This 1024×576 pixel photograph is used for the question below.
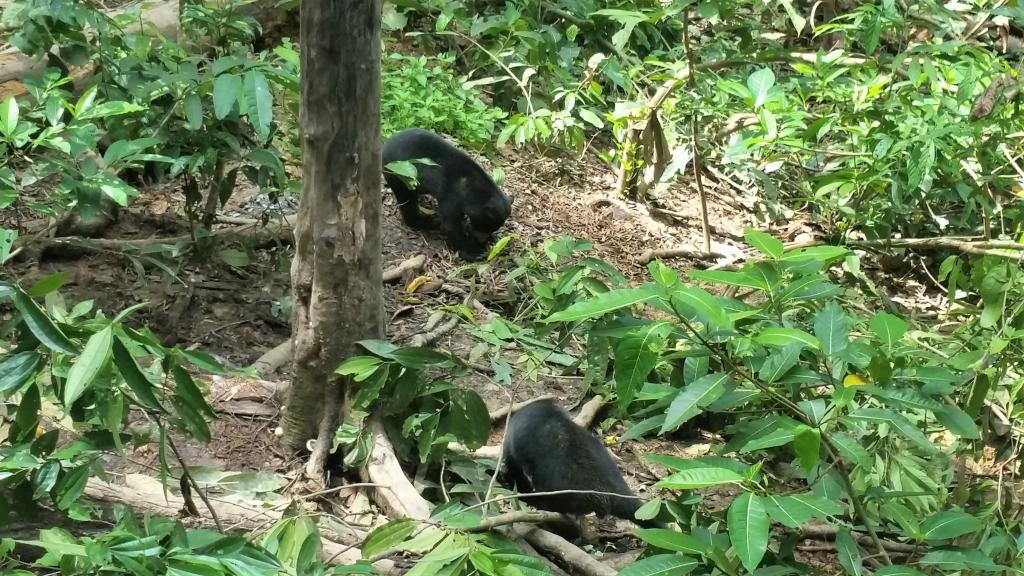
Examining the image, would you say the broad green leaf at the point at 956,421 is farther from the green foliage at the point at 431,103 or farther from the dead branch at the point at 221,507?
the green foliage at the point at 431,103

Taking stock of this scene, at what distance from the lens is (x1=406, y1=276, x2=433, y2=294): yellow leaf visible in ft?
17.5

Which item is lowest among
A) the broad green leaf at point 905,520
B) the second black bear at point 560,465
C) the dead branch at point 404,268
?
the second black bear at point 560,465

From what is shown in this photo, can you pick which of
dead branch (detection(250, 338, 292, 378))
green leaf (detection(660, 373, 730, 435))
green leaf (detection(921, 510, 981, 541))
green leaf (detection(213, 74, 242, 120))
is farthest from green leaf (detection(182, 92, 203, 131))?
green leaf (detection(921, 510, 981, 541))

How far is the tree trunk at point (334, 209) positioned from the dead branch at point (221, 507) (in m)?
0.49

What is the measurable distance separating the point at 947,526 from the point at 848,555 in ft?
1.02

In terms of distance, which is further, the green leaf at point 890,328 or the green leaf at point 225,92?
the green leaf at point 225,92

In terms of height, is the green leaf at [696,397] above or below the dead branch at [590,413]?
above

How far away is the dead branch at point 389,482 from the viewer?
10.7ft

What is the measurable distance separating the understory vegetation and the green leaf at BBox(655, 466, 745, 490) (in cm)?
1

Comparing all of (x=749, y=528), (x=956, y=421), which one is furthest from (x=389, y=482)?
(x=956, y=421)

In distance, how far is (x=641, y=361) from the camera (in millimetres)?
2062

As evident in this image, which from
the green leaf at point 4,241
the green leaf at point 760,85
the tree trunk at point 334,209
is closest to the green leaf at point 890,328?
the tree trunk at point 334,209

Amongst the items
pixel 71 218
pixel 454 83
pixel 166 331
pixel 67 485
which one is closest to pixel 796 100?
pixel 454 83

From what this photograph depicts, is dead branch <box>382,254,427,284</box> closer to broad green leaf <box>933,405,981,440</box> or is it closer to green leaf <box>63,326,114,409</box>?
green leaf <box>63,326,114,409</box>
